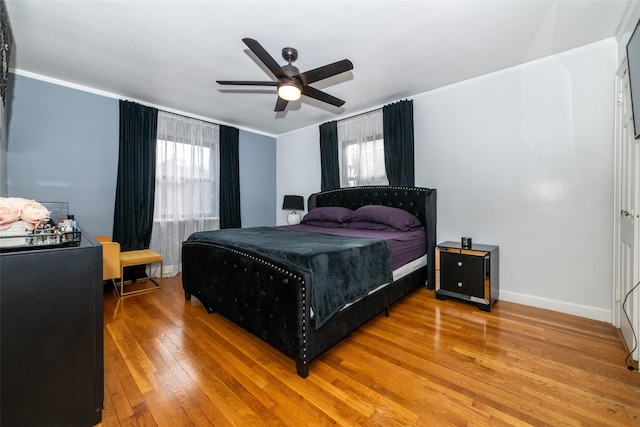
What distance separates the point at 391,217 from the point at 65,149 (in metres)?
4.14

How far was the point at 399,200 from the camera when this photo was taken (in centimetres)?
367

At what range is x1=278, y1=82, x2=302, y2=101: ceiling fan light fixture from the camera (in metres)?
2.28

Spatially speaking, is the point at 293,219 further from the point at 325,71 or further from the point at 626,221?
the point at 626,221

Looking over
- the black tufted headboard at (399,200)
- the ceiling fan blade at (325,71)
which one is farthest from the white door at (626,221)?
the ceiling fan blade at (325,71)

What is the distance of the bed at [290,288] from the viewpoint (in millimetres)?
1631

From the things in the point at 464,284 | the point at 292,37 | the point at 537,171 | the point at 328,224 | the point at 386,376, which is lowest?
the point at 386,376

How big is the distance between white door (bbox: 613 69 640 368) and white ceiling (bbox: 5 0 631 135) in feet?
2.65

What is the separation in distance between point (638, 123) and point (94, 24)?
407cm

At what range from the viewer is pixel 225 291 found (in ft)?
7.25

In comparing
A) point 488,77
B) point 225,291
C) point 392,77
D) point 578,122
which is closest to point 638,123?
point 578,122

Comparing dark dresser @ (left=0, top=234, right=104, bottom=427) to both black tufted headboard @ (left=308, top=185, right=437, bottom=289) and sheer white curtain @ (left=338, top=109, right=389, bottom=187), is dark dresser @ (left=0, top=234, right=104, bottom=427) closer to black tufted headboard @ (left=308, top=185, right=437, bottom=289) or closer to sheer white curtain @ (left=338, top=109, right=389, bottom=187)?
black tufted headboard @ (left=308, top=185, right=437, bottom=289)

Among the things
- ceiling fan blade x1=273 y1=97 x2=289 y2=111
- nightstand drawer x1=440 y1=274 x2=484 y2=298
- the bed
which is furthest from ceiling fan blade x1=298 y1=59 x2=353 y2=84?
nightstand drawer x1=440 y1=274 x2=484 y2=298

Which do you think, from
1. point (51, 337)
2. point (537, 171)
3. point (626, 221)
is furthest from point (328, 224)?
point (51, 337)

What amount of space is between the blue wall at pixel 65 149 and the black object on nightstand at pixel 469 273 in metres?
4.37
